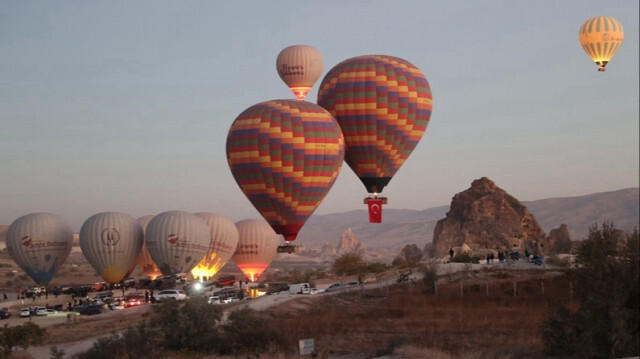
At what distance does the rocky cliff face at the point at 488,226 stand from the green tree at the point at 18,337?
161 feet

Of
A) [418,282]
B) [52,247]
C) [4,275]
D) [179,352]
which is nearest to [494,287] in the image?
[418,282]

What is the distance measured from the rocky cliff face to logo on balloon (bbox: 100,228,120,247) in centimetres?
2963

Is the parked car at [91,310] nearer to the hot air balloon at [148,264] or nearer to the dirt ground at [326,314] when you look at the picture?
the dirt ground at [326,314]

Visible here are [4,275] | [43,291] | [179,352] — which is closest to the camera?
[179,352]

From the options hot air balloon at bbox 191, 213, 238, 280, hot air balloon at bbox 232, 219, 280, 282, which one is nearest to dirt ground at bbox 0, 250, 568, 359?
hot air balloon at bbox 191, 213, 238, 280

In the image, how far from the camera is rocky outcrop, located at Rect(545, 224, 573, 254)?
Result: 266ft

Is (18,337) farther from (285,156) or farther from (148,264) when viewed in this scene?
(148,264)

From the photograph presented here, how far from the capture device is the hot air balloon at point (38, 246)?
80.9 meters

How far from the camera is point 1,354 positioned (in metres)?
35.7

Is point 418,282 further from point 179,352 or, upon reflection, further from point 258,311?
point 179,352

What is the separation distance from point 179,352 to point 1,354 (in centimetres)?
768

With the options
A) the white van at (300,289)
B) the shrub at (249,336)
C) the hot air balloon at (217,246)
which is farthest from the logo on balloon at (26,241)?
the shrub at (249,336)

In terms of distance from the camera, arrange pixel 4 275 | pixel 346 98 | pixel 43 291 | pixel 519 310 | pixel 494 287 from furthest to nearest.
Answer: pixel 4 275
pixel 43 291
pixel 346 98
pixel 494 287
pixel 519 310

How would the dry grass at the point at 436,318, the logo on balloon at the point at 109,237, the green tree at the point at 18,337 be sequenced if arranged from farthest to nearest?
the logo on balloon at the point at 109,237 < the green tree at the point at 18,337 < the dry grass at the point at 436,318
